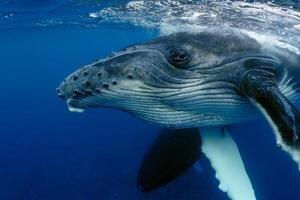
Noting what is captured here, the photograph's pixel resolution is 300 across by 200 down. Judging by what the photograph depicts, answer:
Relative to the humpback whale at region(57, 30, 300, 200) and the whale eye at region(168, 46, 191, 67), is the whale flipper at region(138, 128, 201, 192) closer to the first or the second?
the humpback whale at region(57, 30, 300, 200)

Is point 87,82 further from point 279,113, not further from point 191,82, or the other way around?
point 279,113

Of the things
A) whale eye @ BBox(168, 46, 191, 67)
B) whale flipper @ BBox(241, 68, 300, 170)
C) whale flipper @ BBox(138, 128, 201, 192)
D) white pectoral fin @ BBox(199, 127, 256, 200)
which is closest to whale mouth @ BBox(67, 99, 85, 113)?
whale eye @ BBox(168, 46, 191, 67)

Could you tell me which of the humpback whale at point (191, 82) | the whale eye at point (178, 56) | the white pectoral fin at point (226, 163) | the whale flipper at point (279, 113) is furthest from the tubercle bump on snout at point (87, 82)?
the white pectoral fin at point (226, 163)

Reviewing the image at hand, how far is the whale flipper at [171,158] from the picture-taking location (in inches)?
348

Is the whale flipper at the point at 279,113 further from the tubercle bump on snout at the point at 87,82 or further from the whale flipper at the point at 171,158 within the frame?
the whale flipper at the point at 171,158

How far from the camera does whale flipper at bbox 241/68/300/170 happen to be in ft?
12.7

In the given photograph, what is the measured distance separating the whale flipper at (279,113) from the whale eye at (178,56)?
915 millimetres

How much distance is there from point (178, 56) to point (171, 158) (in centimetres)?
444

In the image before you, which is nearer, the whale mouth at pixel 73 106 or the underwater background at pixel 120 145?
the whale mouth at pixel 73 106

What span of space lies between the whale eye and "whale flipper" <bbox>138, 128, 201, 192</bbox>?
3871mm

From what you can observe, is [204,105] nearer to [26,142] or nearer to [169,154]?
[169,154]

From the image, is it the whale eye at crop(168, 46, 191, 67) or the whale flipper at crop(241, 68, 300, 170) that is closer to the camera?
the whale flipper at crop(241, 68, 300, 170)

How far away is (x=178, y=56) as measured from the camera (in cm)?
497

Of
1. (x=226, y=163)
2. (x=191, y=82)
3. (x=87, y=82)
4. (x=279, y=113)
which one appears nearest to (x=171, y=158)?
(x=226, y=163)
